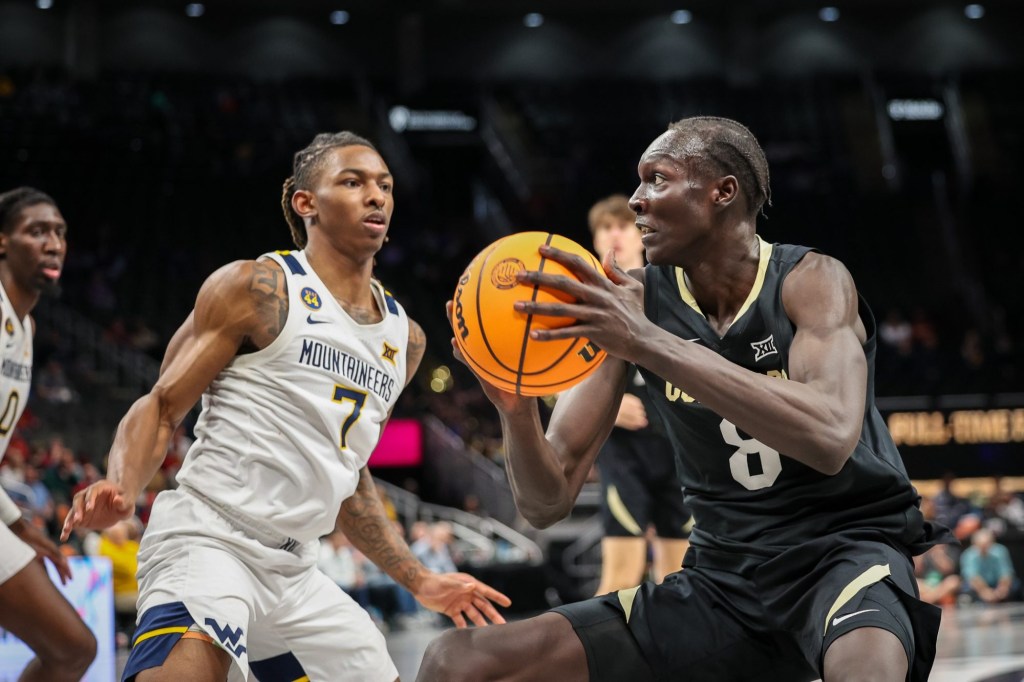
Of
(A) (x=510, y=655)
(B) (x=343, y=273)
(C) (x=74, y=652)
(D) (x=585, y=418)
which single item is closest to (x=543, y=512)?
(D) (x=585, y=418)

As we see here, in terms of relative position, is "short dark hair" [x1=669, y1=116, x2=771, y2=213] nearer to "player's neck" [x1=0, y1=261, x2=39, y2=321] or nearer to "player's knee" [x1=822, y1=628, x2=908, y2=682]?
"player's knee" [x1=822, y1=628, x2=908, y2=682]

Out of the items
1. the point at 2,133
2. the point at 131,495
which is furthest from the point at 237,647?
the point at 2,133

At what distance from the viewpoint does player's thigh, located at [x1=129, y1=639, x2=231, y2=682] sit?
308 cm

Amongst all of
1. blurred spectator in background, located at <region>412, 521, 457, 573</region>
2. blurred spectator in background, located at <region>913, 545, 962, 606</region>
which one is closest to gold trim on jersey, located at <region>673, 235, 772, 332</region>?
blurred spectator in background, located at <region>412, 521, 457, 573</region>

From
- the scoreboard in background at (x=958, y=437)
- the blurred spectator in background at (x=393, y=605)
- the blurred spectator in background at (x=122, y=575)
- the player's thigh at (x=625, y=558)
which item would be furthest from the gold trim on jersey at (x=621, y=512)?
the scoreboard in background at (x=958, y=437)

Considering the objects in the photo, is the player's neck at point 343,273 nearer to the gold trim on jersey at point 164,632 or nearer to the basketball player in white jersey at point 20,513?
the gold trim on jersey at point 164,632

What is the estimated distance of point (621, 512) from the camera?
6.04m

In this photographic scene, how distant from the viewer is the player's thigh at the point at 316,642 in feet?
11.6

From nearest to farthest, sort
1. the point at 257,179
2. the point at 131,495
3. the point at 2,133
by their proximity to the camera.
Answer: the point at 131,495
the point at 2,133
the point at 257,179

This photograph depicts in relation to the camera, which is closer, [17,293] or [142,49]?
[17,293]

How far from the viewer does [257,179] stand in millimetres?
21203

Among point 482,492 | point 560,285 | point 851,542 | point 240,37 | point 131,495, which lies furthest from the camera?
point 240,37

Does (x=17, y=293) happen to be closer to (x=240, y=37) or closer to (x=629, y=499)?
(x=629, y=499)

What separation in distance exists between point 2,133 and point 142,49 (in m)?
4.48
